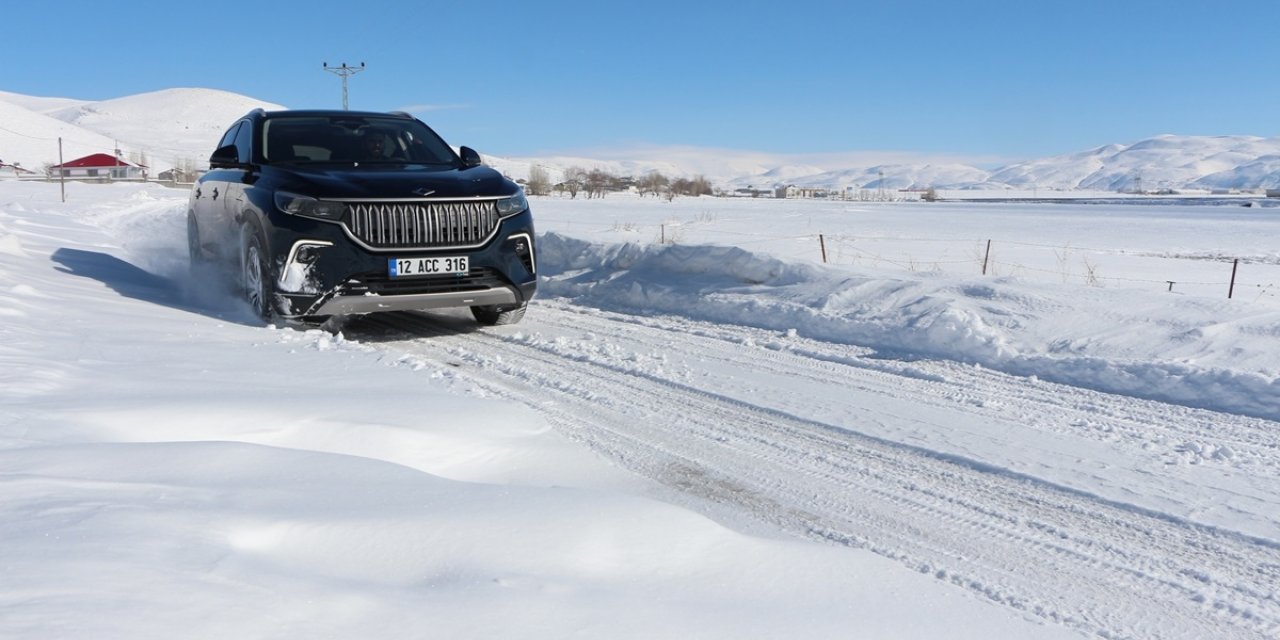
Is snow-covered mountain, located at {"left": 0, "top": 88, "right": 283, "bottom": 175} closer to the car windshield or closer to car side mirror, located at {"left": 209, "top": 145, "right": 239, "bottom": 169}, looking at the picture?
the car windshield

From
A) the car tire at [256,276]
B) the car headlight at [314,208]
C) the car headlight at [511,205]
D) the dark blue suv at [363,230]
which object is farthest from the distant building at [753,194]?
the car headlight at [314,208]

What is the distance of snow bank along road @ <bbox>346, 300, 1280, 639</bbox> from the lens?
9.53ft

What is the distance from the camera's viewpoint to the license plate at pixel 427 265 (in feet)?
20.2

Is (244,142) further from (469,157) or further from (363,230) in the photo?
(363,230)

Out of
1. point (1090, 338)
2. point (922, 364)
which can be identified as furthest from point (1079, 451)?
point (1090, 338)

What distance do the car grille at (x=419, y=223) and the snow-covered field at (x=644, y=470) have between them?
28.7 inches

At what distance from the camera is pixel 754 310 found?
316 inches

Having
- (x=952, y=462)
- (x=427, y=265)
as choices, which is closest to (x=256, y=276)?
(x=427, y=265)

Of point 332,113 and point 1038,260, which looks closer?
point 332,113

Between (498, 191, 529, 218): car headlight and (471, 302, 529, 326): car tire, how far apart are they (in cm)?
79

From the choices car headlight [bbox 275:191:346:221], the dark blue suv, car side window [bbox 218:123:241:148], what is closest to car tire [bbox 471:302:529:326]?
the dark blue suv

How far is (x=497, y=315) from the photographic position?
7.15 m

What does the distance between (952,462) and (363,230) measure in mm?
3981

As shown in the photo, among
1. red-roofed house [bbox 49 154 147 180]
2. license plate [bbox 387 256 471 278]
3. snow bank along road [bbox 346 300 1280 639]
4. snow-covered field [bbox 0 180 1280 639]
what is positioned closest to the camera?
snow-covered field [bbox 0 180 1280 639]
